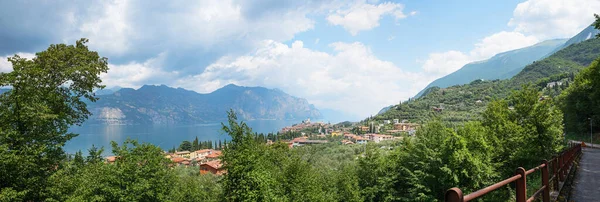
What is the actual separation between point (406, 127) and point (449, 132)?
10332cm


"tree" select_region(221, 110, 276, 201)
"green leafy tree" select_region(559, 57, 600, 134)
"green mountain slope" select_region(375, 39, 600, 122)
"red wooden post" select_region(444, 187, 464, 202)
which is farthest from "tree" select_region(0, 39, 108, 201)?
"green mountain slope" select_region(375, 39, 600, 122)

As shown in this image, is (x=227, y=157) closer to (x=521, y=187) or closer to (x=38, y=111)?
(x=38, y=111)

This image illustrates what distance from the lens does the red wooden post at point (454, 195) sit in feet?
6.62

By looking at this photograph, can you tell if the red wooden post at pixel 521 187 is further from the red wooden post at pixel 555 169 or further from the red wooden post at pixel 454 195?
the red wooden post at pixel 555 169

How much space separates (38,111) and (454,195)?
17049mm

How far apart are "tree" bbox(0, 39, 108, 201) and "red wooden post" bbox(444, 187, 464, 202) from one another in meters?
16.1

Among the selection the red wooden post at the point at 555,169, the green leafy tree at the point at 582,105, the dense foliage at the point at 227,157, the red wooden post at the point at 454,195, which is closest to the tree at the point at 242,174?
the dense foliage at the point at 227,157

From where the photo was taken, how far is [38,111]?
43.3ft

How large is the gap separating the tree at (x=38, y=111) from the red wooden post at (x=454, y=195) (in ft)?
52.7

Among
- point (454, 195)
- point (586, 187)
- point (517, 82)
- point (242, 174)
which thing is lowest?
point (242, 174)

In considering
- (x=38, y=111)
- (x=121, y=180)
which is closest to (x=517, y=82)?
(x=121, y=180)

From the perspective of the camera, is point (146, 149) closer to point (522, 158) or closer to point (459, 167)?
point (459, 167)

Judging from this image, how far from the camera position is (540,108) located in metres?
19.0

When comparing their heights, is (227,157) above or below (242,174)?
above
